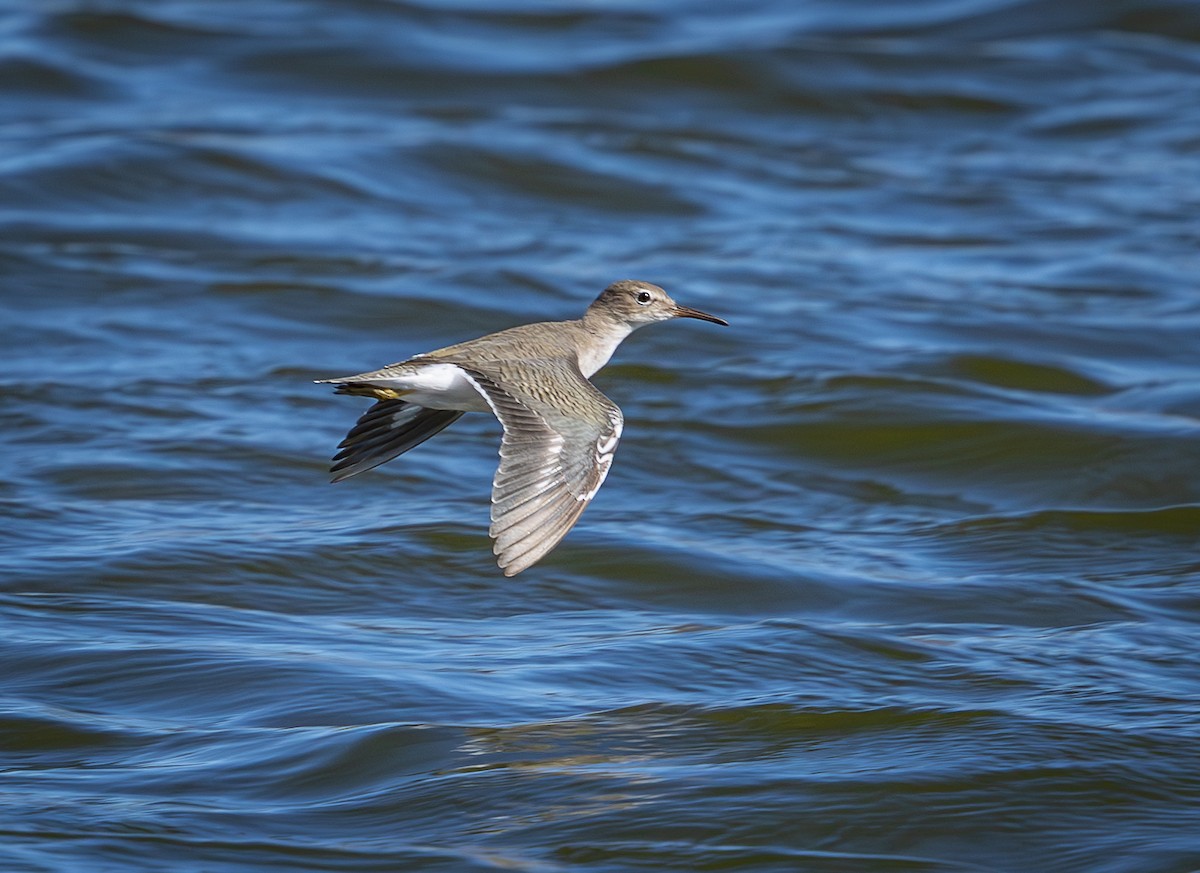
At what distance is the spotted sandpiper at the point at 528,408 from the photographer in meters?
5.91

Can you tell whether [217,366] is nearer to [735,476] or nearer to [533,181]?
[735,476]

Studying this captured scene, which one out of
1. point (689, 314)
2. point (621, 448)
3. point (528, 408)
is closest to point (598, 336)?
point (689, 314)

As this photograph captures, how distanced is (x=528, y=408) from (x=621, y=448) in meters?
3.48

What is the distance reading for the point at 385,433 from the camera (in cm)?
748

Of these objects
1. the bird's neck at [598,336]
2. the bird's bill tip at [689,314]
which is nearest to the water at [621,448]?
the bird's neck at [598,336]

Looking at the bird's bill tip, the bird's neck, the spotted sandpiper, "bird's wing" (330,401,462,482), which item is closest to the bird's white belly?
the spotted sandpiper

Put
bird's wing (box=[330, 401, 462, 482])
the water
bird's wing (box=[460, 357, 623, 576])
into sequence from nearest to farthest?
bird's wing (box=[460, 357, 623, 576])
the water
bird's wing (box=[330, 401, 462, 482])

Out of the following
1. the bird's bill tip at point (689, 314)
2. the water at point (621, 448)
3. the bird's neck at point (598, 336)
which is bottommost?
the water at point (621, 448)

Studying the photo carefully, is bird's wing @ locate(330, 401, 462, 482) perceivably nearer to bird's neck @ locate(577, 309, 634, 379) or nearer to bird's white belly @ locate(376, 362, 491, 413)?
bird's white belly @ locate(376, 362, 491, 413)

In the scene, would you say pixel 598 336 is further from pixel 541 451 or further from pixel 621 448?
pixel 621 448

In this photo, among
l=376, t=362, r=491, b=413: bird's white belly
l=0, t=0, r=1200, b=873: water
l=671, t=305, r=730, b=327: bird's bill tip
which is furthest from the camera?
l=671, t=305, r=730, b=327: bird's bill tip

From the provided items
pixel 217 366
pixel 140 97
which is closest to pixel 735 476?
pixel 217 366

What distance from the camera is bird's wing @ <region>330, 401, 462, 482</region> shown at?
745 centimetres

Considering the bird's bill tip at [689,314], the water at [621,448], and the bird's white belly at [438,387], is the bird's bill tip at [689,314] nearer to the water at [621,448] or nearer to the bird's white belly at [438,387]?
the water at [621,448]
